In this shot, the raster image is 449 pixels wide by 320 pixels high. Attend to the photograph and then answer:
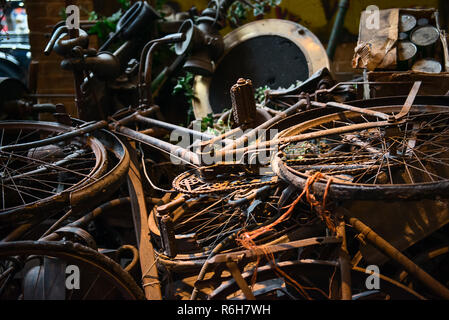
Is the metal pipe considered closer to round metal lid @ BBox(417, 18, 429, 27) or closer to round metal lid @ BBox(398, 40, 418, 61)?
round metal lid @ BBox(417, 18, 429, 27)

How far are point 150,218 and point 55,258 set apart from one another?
3.04ft

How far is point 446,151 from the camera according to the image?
2.21 metres

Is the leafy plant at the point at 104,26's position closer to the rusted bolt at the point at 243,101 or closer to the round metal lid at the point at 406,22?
the rusted bolt at the point at 243,101

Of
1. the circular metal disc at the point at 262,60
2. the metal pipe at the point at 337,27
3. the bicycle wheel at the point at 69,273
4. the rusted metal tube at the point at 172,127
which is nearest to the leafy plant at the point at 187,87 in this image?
the circular metal disc at the point at 262,60

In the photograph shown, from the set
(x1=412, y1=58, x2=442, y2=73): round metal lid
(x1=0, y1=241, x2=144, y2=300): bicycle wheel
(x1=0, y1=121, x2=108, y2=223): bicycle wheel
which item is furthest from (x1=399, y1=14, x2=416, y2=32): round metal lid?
(x1=0, y1=241, x2=144, y2=300): bicycle wheel

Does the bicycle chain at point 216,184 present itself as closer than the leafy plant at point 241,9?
Yes

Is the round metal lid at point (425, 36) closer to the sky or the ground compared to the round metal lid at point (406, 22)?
closer to the ground

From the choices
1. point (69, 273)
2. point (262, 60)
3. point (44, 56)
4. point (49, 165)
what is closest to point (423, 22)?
point (262, 60)

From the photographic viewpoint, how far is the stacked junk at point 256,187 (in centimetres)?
183

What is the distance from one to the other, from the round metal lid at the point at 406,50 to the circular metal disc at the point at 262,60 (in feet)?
3.11

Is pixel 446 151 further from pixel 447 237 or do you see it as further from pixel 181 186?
pixel 181 186

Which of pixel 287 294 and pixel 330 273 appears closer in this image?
pixel 330 273

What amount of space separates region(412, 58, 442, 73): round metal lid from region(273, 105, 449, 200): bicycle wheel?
31.3 inches

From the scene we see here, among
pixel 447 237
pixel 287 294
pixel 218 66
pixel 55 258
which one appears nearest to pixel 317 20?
pixel 218 66
